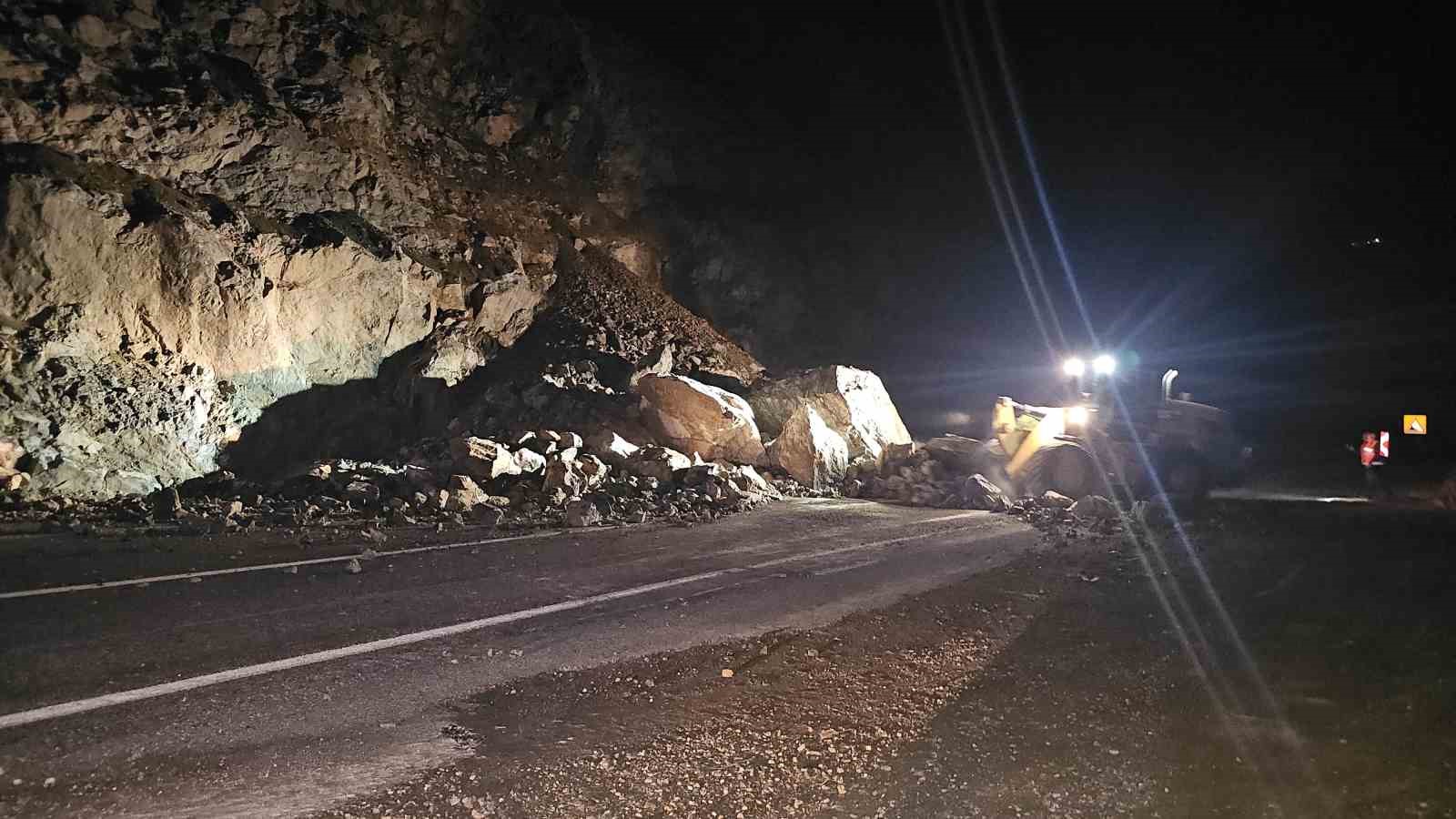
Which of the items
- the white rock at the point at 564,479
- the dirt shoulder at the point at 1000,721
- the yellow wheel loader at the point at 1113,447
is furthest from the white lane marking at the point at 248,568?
the yellow wheel loader at the point at 1113,447

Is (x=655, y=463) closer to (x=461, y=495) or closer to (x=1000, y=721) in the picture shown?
(x=461, y=495)

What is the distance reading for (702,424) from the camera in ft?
49.1

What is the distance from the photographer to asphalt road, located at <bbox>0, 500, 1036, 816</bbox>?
11.6ft

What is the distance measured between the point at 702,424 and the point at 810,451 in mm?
2011

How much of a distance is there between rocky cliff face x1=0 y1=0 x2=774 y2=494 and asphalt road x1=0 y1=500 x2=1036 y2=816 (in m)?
5.53

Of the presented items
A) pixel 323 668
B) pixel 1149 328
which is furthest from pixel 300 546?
pixel 1149 328

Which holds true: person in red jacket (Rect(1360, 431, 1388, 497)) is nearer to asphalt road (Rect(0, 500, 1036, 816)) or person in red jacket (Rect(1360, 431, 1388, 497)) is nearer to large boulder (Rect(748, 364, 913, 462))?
large boulder (Rect(748, 364, 913, 462))

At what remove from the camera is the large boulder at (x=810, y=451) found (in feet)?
48.4

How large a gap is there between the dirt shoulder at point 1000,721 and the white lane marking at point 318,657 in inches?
48.5

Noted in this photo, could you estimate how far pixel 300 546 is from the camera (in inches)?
334

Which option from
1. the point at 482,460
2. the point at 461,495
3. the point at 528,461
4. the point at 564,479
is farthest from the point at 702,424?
the point at 461,495

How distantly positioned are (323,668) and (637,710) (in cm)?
194

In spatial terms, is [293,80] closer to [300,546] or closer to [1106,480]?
[300,546]

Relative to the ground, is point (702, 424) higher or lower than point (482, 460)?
higher
